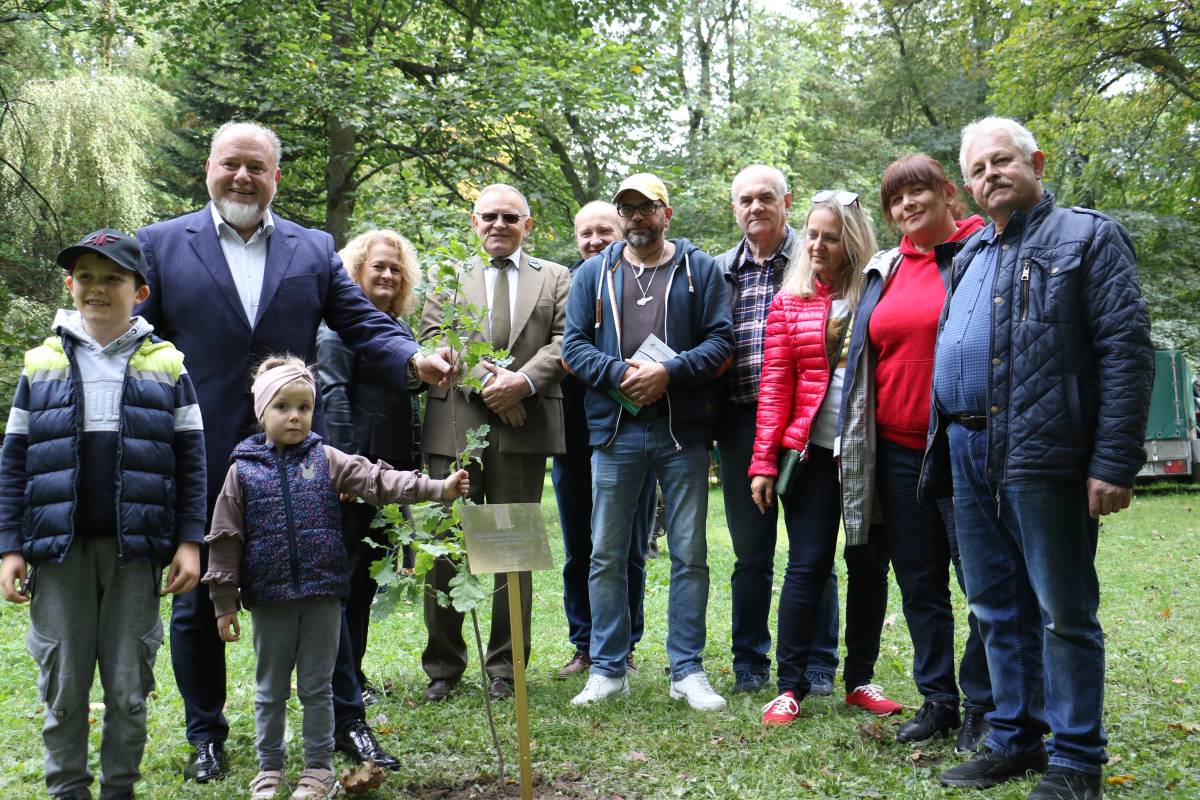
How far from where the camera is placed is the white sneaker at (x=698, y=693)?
4602 millimetres

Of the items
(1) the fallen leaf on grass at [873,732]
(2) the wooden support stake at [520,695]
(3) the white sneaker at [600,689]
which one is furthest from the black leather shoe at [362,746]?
(1) the fallen leaf on grass at [873,732]

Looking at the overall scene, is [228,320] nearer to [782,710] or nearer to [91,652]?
[91,652]

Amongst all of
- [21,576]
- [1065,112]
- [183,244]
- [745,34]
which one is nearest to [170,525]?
[21,576]

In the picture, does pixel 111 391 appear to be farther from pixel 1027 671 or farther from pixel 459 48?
pixel 459 48

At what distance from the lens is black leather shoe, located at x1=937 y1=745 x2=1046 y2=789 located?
3.56 meters

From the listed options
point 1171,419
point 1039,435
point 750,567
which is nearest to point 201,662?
point 750,567

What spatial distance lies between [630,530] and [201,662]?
203 cm

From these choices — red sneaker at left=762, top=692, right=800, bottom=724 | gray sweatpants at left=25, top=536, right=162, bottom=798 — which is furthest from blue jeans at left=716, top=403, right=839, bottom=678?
gray sweatpants at left=25, top=536, right=162, bottom=798

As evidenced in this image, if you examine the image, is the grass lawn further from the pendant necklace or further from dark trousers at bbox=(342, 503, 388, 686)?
the pendant necklace

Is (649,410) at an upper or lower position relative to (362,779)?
upper

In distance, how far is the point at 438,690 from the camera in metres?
4.98

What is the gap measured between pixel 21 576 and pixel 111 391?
0.65 metres

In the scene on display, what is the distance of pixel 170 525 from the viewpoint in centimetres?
339

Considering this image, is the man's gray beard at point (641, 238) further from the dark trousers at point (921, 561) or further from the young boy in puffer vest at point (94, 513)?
the young boy in puffer vest at point (94, 513)
